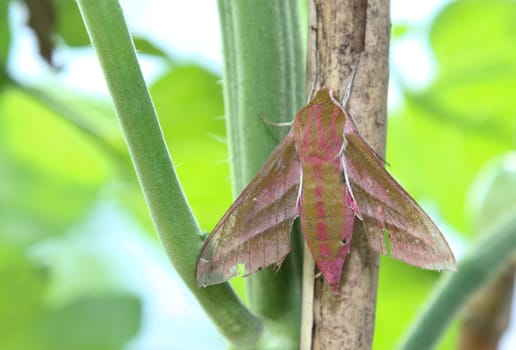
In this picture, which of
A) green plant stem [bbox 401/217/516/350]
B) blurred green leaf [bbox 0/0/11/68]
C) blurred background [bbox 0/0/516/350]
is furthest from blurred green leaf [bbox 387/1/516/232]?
blurred green leaf [bbox 0/0/11/68]

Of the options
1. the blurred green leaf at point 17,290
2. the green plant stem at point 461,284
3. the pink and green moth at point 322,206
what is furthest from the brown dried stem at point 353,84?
the blurred green leaf at point 17,290

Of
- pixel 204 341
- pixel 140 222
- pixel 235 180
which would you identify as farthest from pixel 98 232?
pixel 235 180

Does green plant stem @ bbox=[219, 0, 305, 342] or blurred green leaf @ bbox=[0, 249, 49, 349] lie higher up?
green plant stem @ bbox=[219, 0, 305, 342]

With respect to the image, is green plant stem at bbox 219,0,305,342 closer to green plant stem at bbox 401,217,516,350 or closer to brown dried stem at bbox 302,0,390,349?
brown dried stem at bbox 302,0,390,349

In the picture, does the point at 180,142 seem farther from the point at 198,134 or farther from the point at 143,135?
the point at 143,135

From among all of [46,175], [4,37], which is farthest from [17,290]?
[4,37]
